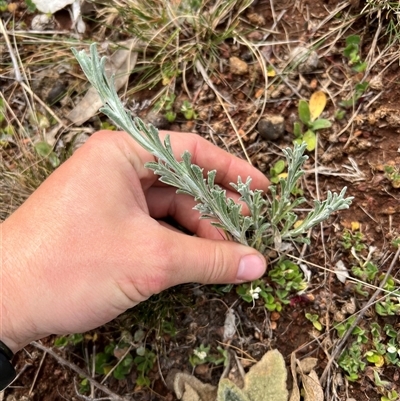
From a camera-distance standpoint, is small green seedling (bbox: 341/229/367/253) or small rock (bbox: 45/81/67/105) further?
small rock (bbox: 45/81/67/105)

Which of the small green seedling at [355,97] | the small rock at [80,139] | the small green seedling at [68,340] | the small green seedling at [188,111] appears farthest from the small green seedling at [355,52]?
the small green seedling at [68,340]

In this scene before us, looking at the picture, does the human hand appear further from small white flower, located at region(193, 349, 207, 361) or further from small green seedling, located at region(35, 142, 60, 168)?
small green seedling, located at region(35, 142, 60, 168)

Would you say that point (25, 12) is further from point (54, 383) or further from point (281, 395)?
point (281, 395)

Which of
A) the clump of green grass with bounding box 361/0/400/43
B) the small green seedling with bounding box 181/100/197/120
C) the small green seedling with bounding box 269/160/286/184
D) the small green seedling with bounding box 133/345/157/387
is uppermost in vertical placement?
the clump of green grass with bounding box 361/0/400/43

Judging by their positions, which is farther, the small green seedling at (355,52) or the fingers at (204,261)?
the small green seedling at (355,52)

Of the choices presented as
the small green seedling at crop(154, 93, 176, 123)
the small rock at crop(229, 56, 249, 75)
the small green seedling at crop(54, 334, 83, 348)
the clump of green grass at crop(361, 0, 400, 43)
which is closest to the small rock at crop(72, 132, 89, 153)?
the small green seedling at crop(154, 93, 176, 123)

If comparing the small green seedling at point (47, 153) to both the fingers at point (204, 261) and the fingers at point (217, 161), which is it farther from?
the fingers at point (204, 261)
